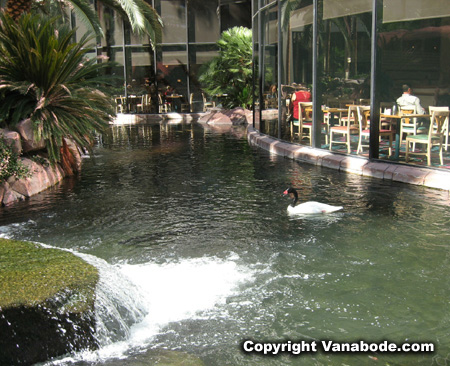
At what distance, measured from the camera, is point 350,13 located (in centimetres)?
1027

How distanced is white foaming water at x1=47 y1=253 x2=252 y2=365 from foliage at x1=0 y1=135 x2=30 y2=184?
364 cm

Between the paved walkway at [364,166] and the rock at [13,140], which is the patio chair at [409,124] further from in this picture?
the rock at [13,140]

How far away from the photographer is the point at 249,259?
5.52 meters

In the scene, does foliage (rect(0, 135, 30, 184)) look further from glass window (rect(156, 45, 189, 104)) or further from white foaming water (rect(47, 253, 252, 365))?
glass window (rect(156, 45, 189, 104))

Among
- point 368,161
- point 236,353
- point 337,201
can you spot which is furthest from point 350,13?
point 236,353

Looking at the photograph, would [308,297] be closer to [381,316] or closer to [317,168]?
[381,316]

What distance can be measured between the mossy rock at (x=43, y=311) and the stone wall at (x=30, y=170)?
14.1 ft

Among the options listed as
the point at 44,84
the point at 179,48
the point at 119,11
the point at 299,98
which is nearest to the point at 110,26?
the point at 179,48

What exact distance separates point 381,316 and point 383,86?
6.35 m

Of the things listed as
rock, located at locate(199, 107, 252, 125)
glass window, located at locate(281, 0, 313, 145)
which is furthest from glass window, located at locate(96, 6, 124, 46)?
glass window, located at locate(281, 0, 313, 145)

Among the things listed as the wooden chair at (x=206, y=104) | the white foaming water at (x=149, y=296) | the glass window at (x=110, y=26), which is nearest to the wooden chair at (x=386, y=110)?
the white foaming water at (x=149, y=296)

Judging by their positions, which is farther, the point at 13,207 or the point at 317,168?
the point at 317,168

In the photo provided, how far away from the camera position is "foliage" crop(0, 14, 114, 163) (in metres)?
8.77

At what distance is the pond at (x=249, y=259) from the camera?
12.9ft
